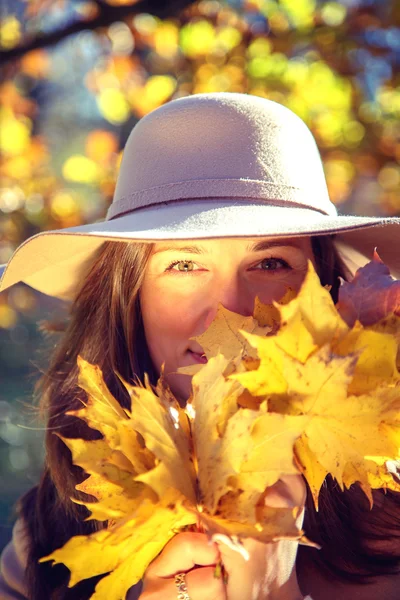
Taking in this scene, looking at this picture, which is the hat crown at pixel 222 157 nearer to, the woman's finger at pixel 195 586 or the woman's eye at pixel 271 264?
the woman's eye at pixel 271 264

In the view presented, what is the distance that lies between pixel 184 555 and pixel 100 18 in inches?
102

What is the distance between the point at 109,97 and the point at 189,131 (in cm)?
400

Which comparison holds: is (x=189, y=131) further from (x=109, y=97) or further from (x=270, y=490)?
(x=109, y=97)

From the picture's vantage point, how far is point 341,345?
982 mm

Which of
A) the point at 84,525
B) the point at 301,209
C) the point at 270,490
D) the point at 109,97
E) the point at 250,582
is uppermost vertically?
the point at 109,97

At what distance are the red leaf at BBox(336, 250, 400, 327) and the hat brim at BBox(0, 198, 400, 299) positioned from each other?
227 millimetres

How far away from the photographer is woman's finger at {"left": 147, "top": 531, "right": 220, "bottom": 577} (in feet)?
3.43

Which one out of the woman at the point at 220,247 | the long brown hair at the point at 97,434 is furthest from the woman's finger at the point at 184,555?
the long brown hair at the point at 97,434

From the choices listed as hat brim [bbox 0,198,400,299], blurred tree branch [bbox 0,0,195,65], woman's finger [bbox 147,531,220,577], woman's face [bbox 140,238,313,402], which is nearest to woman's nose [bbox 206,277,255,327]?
woman's face [bbox 140,238,313,402]

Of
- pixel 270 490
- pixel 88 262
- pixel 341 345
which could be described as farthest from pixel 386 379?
pixel 88 262

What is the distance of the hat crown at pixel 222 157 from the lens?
1496 millimetres

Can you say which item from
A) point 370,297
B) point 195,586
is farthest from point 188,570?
point 370,297

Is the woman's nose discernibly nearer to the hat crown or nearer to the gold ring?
the hat crown

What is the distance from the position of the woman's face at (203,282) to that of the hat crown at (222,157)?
0.11 meters
